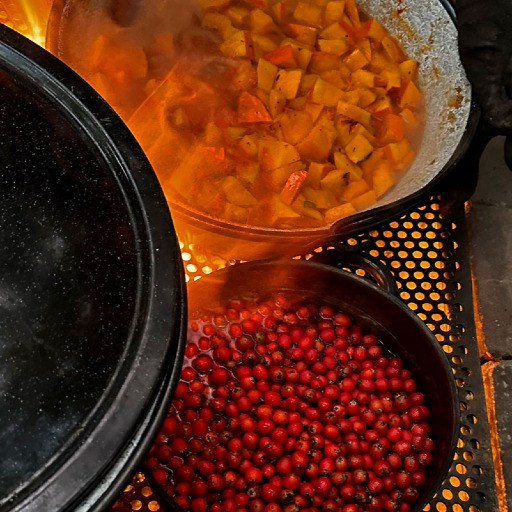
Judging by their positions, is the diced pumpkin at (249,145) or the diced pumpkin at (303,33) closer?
the diced pumpkin at (249,145)

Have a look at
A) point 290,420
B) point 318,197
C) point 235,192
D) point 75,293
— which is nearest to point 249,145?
point 235,192

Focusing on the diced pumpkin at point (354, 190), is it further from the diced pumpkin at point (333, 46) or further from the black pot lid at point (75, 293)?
the black pot lid at point (75, 293)

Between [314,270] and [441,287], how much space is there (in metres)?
0.63

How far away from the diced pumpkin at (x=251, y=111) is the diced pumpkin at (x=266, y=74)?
12 centimetres

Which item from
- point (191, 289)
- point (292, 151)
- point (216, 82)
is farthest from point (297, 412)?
point (216, 82)

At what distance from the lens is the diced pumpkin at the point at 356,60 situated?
2496 millimetres

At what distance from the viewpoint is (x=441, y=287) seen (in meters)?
2.42

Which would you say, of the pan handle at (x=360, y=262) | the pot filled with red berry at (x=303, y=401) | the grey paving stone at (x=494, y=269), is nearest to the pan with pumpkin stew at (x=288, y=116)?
the pan handle at (x=360, y=262)

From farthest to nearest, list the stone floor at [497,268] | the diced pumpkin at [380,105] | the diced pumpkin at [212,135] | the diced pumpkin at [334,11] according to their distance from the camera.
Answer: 1. the diced pumpkin at [334,11]
2. the diced pumpkin at [380,105]
3. the stone floor at [497,268]
4. the diced pumpkin at [212,135]

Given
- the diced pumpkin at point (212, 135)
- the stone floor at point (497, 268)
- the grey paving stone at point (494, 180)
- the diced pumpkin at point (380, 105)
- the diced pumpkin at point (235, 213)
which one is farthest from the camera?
the grey paving stone at point (494, 180)

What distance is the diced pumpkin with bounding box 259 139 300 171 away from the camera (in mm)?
2188

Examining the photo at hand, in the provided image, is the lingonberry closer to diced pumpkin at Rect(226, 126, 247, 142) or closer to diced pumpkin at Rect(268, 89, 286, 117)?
diced pumpkin at Rect(226, 126, 247, 142)

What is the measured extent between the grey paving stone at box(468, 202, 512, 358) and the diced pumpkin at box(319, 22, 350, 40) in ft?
3.05

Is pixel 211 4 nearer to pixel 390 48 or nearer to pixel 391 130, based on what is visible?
pixel 390 48
